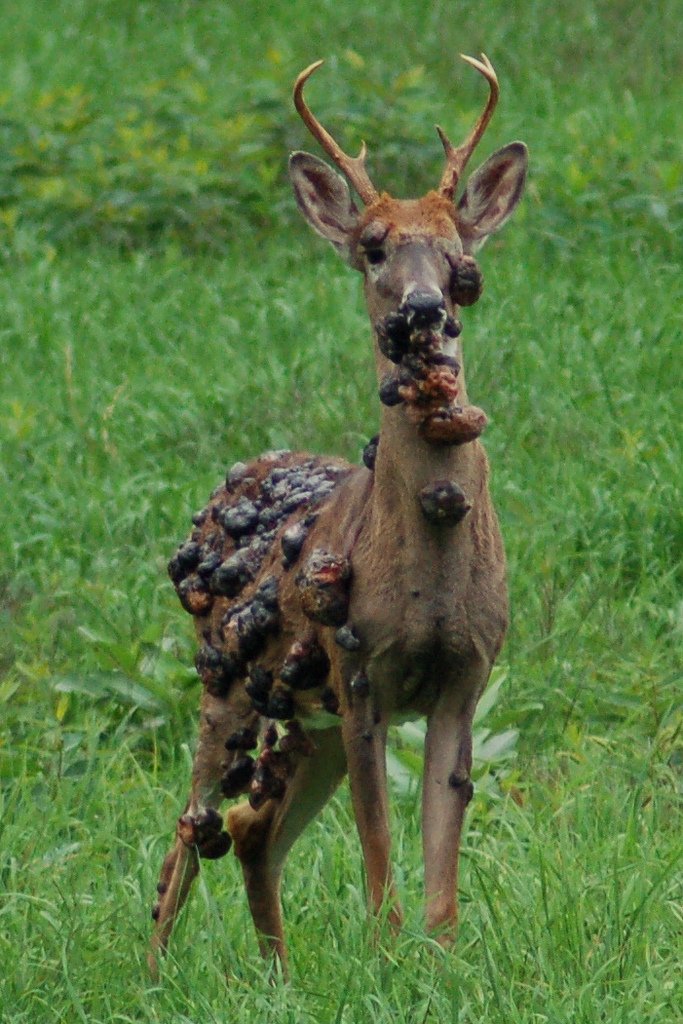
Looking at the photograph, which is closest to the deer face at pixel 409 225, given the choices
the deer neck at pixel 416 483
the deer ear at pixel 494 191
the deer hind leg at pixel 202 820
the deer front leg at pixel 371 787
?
the deer ear at pixel 494 191

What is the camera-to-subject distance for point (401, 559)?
13.4 ft

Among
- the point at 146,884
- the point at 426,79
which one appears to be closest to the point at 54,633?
the point at 146,884

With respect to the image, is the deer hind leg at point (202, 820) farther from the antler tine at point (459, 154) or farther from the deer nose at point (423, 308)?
the antler tine at point (459, 154)

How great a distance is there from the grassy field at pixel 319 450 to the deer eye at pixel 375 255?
136 cm

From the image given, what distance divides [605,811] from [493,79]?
6.81ft

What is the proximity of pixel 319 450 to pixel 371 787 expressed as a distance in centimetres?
365

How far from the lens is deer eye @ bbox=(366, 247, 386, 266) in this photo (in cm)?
412

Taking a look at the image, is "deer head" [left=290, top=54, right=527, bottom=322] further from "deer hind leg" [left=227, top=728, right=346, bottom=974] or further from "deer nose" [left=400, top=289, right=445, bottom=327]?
"deer hind leg" [left=227, top=728, right=346, bottom=974]

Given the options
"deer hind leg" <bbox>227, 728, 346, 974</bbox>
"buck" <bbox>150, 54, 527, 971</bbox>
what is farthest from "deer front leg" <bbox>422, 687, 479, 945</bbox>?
"deer hind leg" <bbox>227, 728, 346, 974</bbox>

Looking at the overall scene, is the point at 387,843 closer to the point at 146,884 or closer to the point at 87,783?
the point at 146,884

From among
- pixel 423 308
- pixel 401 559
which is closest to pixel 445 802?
pixel 401 559

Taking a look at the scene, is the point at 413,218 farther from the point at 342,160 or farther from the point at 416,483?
the point at 416,483

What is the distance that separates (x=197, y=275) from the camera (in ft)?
33.6

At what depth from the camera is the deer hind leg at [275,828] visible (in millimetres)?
4832
